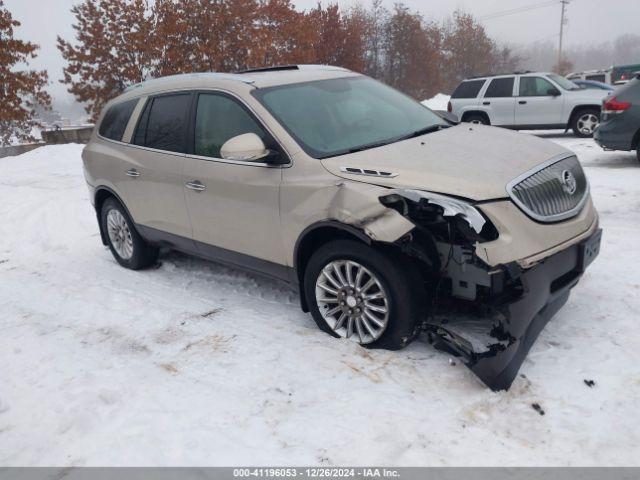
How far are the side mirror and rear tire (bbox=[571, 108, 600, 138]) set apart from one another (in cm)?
1141

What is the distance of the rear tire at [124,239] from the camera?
552cm

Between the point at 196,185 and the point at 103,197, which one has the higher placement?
the point at 196,185

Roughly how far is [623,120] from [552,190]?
6.52 meters

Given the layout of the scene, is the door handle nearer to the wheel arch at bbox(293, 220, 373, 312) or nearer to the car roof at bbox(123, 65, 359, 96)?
the car roof at bbox(123, 65, 359, 96)

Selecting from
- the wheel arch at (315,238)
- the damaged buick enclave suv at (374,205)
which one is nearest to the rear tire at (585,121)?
the damaged buick enclave suv at (374,205)

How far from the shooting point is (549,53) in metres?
164

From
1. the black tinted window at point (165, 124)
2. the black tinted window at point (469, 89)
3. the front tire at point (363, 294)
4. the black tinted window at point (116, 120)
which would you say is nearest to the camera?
the front tire at point (363, 294)

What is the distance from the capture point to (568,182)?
3.49 meters

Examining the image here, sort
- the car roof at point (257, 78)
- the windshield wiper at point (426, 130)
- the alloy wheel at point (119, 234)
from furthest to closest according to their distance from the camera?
the alloy wheel at point (119, 234) < the car roof at point (257, 78) < the windshield wiper at point (426, 130)

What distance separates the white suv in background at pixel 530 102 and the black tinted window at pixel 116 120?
990cm

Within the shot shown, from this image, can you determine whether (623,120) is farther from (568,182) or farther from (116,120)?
(116,120)

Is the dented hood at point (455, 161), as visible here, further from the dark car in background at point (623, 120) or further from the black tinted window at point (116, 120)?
the dark car in background at point (623, 120)

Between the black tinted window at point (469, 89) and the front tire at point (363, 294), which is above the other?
the black tinted window at point (469, 89)

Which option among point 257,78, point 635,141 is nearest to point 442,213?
point 257,78
